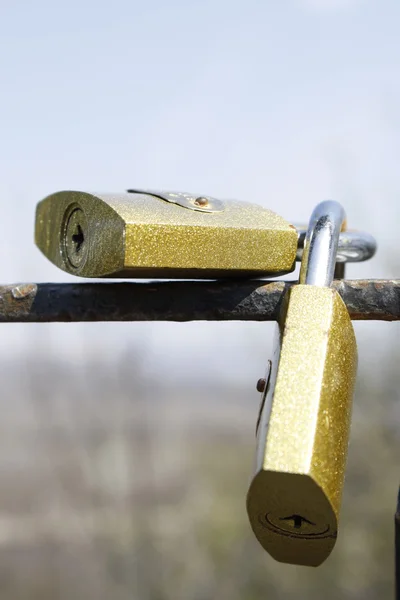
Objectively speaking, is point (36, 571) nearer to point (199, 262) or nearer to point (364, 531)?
point (364, 531)

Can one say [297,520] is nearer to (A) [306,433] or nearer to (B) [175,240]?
(A) [306,433]

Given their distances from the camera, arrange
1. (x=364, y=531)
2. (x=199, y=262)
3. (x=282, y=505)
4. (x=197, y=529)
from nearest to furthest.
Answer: (x=282, y=505) → (x=199, y=262) → (x=364, y=531) → (x=197, y=529)

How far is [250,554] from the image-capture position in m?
A: 4.61

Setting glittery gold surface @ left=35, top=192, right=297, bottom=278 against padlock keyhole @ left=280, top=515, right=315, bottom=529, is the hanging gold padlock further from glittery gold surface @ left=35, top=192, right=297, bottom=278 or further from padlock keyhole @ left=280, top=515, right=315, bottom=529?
padlock keyhole @ left=280, top=515, right=315, bottom=529

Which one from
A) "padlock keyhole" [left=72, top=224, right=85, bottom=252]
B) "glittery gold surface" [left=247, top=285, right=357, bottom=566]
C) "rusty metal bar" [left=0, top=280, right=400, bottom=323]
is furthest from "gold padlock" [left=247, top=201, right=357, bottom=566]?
"padlock keyhole" [left=72, top=224, right=85, bottom=252]


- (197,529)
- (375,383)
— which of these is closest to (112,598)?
(197,529)

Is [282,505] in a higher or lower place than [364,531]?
higher

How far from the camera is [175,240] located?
82cm

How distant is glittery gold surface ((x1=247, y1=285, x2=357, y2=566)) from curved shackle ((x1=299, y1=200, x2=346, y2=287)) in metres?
0.11

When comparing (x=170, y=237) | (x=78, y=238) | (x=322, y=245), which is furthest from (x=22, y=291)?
(x=322, y=245)

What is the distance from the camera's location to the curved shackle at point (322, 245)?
884 millimetres

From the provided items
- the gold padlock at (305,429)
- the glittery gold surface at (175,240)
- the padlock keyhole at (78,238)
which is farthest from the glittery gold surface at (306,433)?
the padlock keyhole at (78,238)

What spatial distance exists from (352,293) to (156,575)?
3575 millimetres

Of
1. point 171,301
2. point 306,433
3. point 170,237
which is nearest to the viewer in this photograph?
point 306,433
